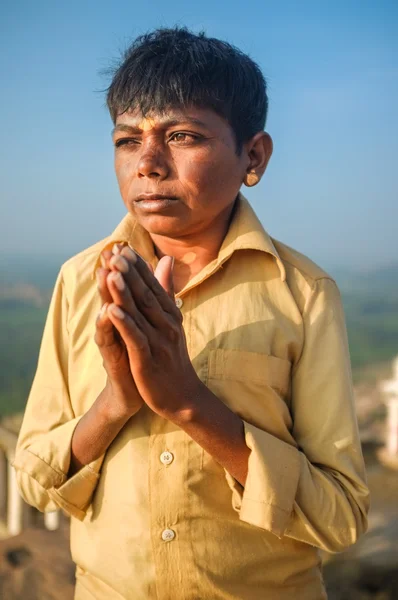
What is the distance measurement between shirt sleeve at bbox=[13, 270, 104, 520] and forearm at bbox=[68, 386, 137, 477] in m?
0.02

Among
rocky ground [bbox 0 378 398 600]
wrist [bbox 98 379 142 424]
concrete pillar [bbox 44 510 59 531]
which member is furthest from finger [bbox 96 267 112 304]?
concrete pillar [bbox 44 510 59 531]

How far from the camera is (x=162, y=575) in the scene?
1.62 m

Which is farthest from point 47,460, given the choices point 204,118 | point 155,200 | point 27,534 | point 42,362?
point 27,534

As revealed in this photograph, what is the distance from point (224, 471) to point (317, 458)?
26cm

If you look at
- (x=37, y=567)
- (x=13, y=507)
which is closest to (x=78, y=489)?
(x=37, y=567)

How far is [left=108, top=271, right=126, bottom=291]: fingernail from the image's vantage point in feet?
4.22

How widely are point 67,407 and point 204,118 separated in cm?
95

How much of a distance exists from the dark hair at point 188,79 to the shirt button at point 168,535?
1.06m

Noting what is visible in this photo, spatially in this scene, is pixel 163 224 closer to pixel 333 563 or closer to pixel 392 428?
pixel 333 563

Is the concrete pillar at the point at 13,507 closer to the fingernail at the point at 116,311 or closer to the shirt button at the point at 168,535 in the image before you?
the shirt button at the point at 168,535

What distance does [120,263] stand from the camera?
1292 millimetres

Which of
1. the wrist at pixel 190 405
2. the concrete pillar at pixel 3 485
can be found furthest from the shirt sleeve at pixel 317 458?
the concrete pillar at pixel 3 485

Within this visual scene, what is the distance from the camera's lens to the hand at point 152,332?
4.30 ft

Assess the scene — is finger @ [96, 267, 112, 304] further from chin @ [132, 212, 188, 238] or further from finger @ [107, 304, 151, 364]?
chin @ [132, 212, 188, 238]
